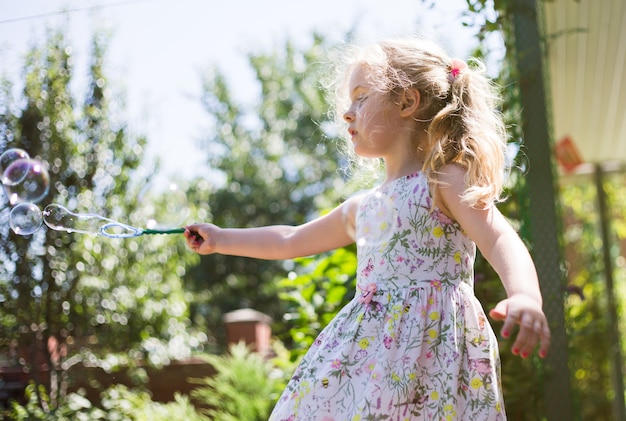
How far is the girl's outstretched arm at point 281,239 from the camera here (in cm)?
230

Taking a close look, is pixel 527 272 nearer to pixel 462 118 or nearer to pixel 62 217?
pixel 462 118

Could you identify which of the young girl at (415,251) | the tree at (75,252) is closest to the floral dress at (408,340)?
the young girl at (415,251)

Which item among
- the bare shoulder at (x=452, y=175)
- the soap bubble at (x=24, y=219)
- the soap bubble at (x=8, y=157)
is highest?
the soap bubble at (x=8, y=157)

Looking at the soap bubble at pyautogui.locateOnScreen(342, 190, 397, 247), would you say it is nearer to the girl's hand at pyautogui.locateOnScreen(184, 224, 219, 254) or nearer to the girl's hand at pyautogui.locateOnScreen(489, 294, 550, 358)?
the girl's hand at pyautogui.locateOnScreen(184, 224, 219, 254)

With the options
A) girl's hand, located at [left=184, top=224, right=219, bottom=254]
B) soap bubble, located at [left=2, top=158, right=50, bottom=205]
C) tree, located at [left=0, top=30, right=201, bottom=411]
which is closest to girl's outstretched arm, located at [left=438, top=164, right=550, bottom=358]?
girl's hand, located at [left=184, top=224, right=219, bottom=254]

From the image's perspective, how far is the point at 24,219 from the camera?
267cm

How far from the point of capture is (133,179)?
429 centimetres

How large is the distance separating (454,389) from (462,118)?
73 centimetres

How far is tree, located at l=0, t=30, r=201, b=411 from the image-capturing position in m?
3.65

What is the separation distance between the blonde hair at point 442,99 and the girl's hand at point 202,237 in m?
0.61

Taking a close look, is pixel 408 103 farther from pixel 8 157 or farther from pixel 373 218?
pixel 8 157

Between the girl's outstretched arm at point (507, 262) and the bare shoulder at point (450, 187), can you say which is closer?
the girl's outstretched arm at point (507, 262)

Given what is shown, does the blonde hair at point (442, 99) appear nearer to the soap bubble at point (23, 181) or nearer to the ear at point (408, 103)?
the ear at point (408, 103)

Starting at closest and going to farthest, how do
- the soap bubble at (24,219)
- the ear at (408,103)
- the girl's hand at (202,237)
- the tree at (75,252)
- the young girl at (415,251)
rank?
the young girl at (415,251), the ear at (408,103), the girl's hand at (202,237), the soap bubble at (24,219), the tree at (75,252)
